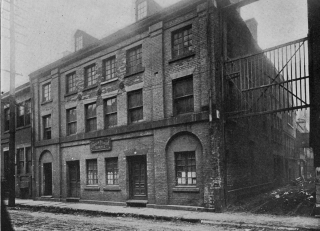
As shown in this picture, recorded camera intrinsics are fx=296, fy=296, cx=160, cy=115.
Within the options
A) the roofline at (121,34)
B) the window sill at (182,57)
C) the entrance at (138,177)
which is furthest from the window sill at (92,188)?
the window sill at (182,57)

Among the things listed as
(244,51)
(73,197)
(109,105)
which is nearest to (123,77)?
(109,105)

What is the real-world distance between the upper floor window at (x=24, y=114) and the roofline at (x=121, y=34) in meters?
2.89

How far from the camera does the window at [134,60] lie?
16203 millimetres

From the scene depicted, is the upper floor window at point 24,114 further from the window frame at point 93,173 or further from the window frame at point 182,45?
the window frame at point 182,45

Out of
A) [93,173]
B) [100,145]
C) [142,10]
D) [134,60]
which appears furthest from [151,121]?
[142,10]

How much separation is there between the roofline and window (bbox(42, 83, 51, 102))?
36.0 inches

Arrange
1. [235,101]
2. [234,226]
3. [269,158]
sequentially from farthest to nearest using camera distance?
[269,158] < [235,101] < [234,226]

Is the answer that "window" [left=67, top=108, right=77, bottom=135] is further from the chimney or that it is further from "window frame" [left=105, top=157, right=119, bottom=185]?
the chimney

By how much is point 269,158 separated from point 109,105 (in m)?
12.2

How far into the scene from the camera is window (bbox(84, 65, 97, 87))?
1866 centimetres

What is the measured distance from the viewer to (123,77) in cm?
1652

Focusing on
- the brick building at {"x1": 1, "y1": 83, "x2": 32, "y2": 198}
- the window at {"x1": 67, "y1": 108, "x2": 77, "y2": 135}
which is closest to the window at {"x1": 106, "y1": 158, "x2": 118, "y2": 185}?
the window at {"x1": 67, "y1": 108, "x2": 77, "y2": 135}

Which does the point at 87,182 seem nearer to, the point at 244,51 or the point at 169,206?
the point at 169,206

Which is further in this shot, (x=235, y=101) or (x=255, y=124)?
(x=255, y=124)
